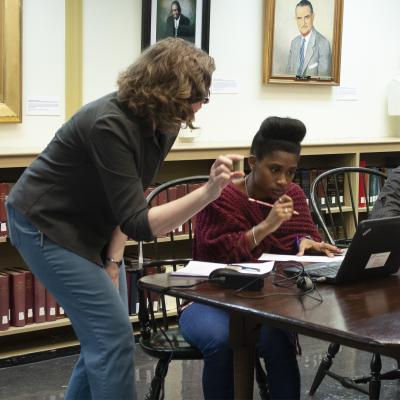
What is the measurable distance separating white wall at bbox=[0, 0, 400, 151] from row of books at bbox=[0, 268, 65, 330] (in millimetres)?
700

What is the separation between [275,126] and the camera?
2686mm

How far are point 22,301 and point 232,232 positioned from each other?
1609 mm

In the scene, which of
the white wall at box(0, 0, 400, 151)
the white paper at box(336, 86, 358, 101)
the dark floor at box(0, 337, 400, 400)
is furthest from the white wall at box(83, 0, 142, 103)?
the white paper at box(336, 86, 358, 101)

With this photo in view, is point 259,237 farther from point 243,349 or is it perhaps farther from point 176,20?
point 176,20

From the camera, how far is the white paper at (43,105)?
393cm

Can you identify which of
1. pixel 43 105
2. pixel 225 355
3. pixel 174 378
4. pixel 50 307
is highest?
pixel 43 105

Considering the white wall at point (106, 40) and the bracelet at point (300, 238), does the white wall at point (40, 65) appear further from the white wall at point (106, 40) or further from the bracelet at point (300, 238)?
the bracelet at point (300, 238)

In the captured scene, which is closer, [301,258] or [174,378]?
[301,258]

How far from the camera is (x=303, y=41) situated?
192 inches

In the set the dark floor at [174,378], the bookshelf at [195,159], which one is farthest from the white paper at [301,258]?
the bookshelf at [195,159]

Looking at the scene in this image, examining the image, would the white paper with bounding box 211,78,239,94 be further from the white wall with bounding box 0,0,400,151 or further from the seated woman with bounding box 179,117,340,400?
the seated woman with bounding box 179,117,340,400

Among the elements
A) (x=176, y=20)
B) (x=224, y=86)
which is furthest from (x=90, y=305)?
(x=224, y=86)

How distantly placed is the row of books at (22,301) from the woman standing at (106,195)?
1514 millimetres

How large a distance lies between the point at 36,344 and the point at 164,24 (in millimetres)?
1912
